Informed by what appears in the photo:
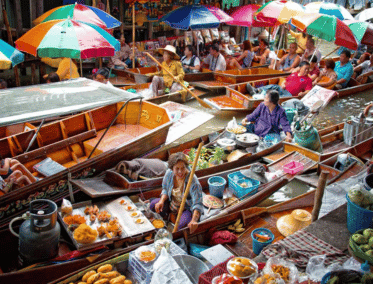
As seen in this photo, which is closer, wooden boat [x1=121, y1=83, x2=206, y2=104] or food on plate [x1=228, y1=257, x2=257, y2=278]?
food on plate [x1=228, y1=257, x2=257, y2=278]

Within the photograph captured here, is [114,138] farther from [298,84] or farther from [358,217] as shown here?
[298,84]

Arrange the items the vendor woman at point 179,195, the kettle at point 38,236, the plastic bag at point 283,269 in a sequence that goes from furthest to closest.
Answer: the vendor woman at point 179,195, the kettle at point 38,236, the plastic bag at point 283,269

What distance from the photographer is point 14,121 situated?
151 inches

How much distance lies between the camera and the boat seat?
6547 millimetres

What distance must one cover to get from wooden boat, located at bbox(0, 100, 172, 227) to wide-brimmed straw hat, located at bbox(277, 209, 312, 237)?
9.15ft

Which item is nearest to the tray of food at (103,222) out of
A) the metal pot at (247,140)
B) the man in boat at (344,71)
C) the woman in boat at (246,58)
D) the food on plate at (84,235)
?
the food on plate at (84,235)

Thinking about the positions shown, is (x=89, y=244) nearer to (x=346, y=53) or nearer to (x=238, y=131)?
(x=238, y=131)

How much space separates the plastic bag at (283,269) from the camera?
310 cm

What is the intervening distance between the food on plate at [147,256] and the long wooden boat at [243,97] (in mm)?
6055

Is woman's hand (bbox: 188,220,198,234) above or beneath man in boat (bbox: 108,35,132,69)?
beneath

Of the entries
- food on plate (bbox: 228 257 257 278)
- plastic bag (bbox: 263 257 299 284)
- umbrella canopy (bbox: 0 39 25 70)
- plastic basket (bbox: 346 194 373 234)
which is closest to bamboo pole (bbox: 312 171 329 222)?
plastic basket (bbox: 346 194 373 234)

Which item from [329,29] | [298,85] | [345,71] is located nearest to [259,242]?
[298,85]

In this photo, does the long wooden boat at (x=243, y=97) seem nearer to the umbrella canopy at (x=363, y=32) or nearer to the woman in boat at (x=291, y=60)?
the umbrella canopy at (x=363, y=32)

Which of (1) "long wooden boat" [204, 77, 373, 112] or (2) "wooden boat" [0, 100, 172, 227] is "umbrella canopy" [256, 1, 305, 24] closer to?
(1) "long wooden boat" [204, 77, 373, 112]
